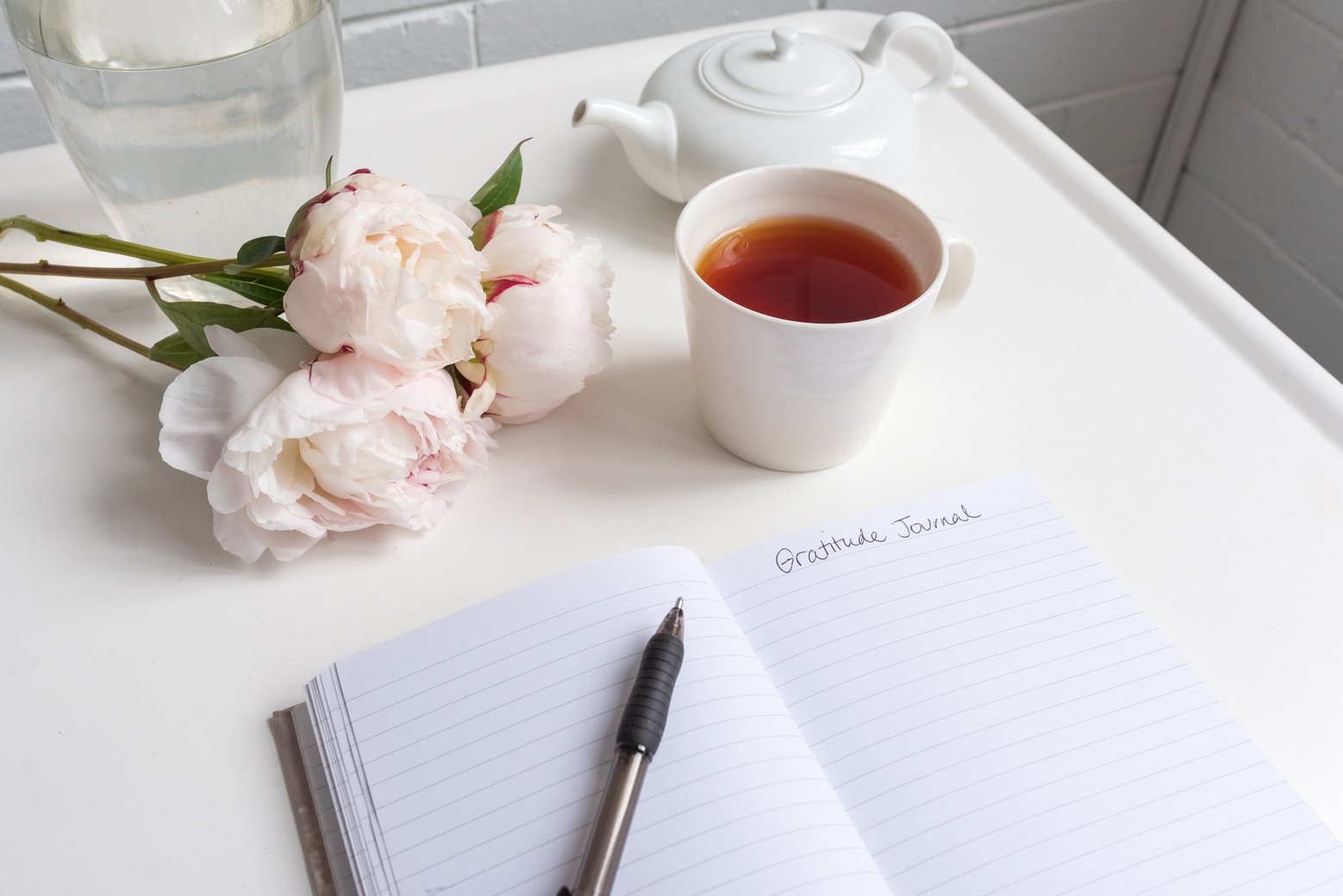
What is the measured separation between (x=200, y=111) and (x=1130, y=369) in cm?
50

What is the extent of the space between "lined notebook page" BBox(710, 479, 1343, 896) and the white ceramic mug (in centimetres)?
5

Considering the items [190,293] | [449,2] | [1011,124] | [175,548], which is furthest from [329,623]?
[449,2]

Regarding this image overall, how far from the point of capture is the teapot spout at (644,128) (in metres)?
0.62

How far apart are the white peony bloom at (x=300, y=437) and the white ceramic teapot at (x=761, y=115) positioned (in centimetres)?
24

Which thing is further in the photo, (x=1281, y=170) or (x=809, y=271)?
(x=1281, y=170)

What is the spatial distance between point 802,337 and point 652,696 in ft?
0.55

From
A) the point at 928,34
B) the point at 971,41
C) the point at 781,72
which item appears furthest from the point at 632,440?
the point at 971,41

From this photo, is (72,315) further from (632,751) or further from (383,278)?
(632,751)

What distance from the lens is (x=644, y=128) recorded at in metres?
0.63

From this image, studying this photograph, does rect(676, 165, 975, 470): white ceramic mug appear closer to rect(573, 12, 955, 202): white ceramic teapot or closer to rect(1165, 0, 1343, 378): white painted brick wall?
rect(573, 12, 955, 202): white ceramic teapot

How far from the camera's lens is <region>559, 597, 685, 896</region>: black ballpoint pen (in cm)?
36

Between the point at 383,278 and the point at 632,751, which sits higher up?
the point at 383,278

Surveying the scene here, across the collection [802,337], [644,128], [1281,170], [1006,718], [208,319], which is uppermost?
[1281,170]

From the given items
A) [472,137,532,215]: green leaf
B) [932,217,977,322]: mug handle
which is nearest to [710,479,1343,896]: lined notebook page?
[932,217,977,322]: mug handle
